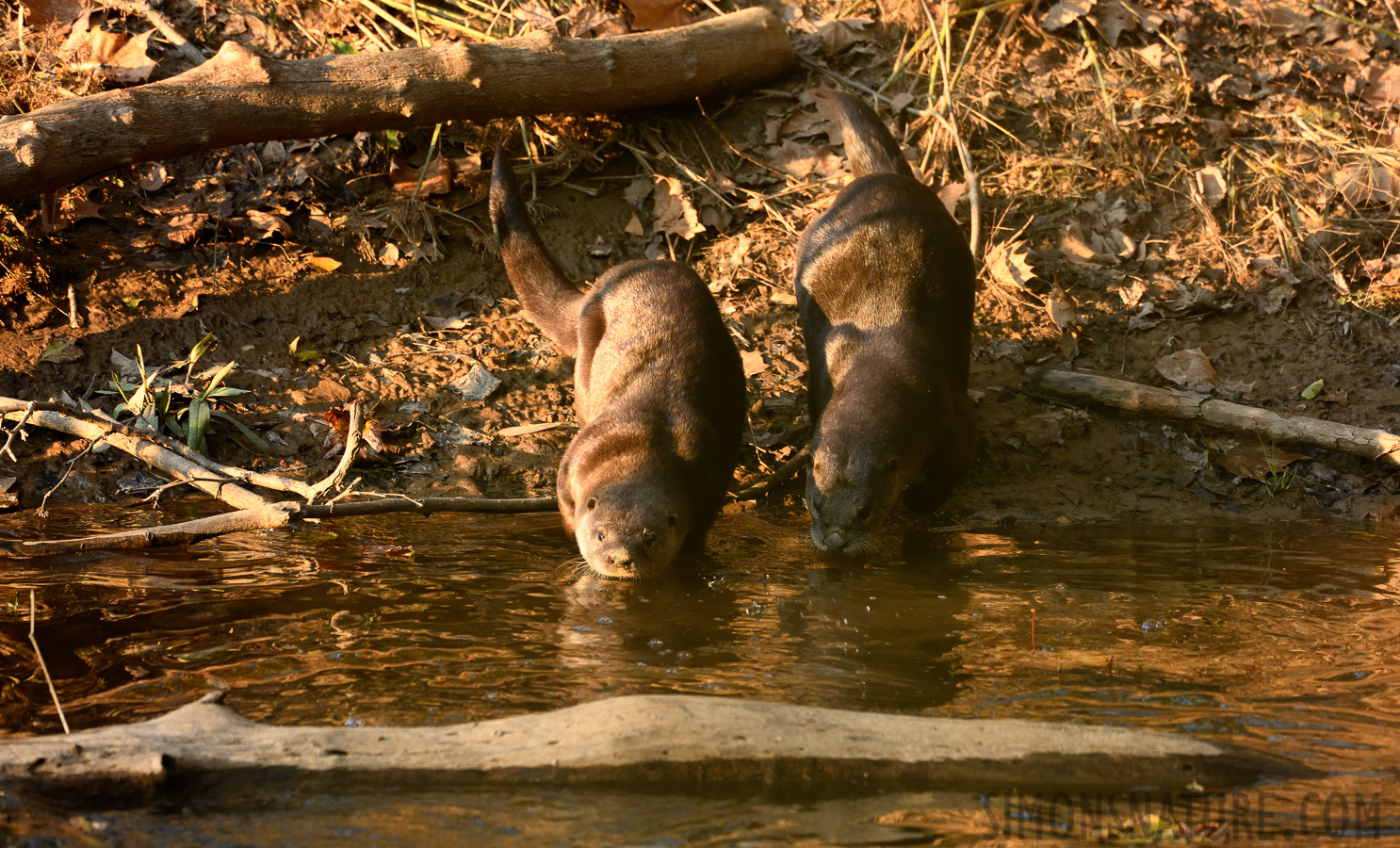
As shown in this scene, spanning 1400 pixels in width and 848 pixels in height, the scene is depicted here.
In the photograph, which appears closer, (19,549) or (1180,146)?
(19,549)

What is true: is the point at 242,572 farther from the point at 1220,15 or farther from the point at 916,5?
the point at 1220,15

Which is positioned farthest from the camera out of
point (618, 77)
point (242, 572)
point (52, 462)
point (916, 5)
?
point (916, 5)

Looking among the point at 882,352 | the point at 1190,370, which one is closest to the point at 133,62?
the point at 882,352

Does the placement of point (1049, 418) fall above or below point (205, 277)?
below

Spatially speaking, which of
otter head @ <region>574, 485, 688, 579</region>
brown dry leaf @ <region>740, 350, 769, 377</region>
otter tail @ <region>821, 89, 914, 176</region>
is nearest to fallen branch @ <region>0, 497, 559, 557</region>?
otter head @ <region>574, 485, 688, 579</region>

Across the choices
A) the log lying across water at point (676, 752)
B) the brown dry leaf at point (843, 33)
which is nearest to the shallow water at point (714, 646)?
the log lying across water at point (676, 752)

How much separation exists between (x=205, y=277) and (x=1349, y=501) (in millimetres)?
4977

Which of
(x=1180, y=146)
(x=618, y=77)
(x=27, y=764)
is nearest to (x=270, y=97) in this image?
(x=618, y=77)

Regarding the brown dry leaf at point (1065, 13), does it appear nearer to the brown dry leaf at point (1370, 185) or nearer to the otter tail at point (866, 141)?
the brown dry leaf at point (1370, 185)

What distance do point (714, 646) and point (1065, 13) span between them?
16.1 feet

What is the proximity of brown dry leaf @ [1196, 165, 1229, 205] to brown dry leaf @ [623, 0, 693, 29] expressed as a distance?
2838mm

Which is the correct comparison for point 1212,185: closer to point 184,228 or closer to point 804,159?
point 804,159

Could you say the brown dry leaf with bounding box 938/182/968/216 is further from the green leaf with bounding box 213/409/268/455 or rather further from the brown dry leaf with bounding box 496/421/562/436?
the green leaf with bounding box 213/409/268/455

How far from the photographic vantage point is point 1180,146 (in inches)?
245
